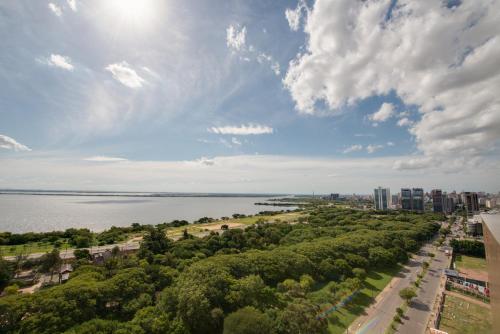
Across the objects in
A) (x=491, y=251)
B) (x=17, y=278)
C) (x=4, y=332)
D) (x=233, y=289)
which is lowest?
(x=17, y=278)

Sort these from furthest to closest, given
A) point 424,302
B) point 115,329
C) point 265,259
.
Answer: point 265,259
point 424,302
point 115,329

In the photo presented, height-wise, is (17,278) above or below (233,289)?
below

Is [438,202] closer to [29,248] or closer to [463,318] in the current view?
[463,318]

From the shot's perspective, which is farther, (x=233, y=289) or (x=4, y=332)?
(x=233, y=289)

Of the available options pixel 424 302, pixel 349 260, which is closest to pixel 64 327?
pixel 349 260

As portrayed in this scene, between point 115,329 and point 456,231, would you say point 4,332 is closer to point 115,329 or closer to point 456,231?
point 115,329

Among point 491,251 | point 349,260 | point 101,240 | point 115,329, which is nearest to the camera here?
point 491,251

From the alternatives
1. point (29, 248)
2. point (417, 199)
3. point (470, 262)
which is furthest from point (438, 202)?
point (29, 248)
